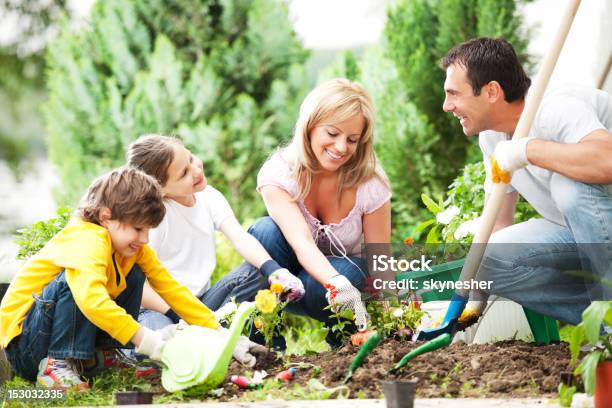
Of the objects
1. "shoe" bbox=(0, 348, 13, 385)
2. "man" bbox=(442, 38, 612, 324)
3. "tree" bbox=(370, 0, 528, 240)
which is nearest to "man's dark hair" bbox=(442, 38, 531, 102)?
"man" bbox=(442, 38, 612, 324)

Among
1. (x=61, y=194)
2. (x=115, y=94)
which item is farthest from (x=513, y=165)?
(x=61, y=194)

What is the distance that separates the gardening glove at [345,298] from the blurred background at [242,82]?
2789mm

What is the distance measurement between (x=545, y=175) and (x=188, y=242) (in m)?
1.48

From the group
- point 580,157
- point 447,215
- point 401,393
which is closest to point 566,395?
point 401,393

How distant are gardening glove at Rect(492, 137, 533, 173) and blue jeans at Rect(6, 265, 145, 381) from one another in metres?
1.50

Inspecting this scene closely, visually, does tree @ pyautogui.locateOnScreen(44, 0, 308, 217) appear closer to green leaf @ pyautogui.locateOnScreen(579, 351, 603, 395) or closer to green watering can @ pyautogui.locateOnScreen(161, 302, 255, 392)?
green watering can @ pyautogui.locateOnScreen(161, 302, 255, 392)

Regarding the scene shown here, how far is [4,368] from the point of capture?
2.80m

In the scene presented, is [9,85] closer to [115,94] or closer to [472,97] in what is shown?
[115,94]

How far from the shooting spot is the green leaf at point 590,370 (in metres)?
1.96

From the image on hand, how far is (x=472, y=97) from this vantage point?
3053mm

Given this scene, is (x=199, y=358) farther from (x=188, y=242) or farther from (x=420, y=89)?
(x=420, y=89)

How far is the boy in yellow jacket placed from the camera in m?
2.49

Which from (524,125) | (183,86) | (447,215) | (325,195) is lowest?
(447,215)

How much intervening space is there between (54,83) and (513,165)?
4911 mm
